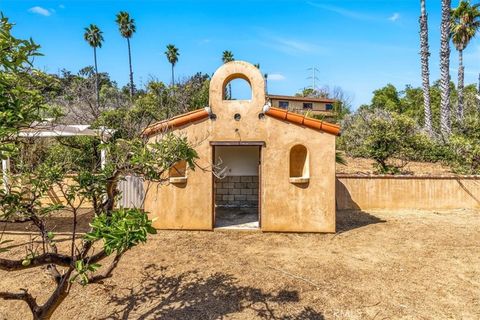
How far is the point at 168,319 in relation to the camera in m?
5.79

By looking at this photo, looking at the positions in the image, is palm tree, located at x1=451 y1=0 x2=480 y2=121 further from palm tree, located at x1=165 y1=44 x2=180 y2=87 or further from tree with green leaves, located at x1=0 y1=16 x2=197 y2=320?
palm tree, located at x1=165 y1=44 x2=180 y2=87

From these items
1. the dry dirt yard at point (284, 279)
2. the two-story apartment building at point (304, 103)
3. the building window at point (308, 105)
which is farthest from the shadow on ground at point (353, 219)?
the building window at point (308, 105)

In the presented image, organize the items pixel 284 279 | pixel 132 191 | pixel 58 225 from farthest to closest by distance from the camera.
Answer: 1. pixel 132 191
2. pixel 58 225
3. pixel 284 279

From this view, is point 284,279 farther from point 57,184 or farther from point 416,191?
point 416,191

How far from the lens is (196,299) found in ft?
21.4

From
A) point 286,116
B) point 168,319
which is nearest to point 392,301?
point 168,319

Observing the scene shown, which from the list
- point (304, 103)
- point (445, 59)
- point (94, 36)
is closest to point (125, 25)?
point (94, 36)

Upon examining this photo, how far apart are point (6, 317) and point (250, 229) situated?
24.0ft

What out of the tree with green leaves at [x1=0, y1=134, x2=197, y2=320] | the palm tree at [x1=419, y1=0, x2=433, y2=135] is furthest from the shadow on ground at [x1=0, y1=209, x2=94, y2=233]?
the palm tree at [x1=419, y1=0, x2=433, y2=135]

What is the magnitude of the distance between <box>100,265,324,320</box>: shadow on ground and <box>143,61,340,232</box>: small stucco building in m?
3.80

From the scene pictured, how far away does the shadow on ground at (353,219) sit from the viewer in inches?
472

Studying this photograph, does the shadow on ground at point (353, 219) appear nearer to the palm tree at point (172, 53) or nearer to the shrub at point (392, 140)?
the shrub at point (392, 140)

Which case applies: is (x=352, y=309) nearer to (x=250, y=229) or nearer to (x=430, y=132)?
(x=250, y=229)

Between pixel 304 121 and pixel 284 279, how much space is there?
17.8 ft
